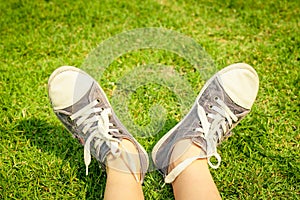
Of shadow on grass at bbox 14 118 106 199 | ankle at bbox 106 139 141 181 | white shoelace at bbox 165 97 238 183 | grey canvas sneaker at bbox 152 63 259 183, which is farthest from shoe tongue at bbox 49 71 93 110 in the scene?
white shoelace at bbox 165 97 238 183

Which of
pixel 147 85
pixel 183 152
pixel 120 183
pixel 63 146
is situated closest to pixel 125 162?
pixel 120 183

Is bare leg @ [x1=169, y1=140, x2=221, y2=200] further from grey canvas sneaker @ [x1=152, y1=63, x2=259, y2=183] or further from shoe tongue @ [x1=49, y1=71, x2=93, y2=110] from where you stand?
shoe tongue @ [x1=49, y1=71, x2=93, y2=110]

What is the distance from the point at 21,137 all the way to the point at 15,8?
0.95m

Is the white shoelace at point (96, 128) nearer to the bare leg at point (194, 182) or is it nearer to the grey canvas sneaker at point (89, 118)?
the grey canvas sneaker at point (89, 118)

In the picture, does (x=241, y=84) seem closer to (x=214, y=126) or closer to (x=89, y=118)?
(x=214, y=126)

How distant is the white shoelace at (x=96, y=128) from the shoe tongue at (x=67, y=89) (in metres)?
0.06

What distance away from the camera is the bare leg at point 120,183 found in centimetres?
136

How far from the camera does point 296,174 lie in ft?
5.31

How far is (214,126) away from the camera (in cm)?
162

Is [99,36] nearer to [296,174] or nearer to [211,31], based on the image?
[211,31]

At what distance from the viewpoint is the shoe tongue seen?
5.32 ft

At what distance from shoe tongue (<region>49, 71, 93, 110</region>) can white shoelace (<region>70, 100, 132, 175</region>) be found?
0.06m

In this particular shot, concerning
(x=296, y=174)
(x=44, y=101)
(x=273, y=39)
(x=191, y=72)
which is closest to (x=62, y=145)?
(x=44, y=101)

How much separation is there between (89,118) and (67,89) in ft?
0.49
